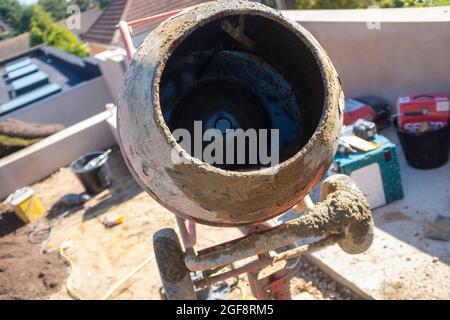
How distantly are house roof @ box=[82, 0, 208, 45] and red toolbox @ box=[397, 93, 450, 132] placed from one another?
819 centimetres

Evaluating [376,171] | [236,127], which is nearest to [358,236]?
[236,127]

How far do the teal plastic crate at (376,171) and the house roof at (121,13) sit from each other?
8.55 meters

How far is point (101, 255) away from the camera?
17.8 feet

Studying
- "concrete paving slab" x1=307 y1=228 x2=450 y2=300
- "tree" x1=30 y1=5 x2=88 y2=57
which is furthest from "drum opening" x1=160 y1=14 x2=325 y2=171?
"tree" x1=30 y1=5 x2=88 y2=57

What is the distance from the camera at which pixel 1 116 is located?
412 inches

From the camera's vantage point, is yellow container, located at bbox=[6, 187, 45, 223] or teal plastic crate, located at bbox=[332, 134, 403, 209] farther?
yellow container, located at bbox=[6, 187, 45, 223]

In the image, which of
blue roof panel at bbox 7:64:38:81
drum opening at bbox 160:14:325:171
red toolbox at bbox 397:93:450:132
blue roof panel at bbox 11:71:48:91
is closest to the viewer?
drum opening at bbox 160:14:325:171

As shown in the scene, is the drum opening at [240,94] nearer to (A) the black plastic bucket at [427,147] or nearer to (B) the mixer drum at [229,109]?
(B) the mixer drum at [229,109]

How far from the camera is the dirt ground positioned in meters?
4.12

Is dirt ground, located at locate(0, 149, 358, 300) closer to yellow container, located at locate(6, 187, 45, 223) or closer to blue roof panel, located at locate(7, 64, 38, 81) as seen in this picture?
yellow container, located at locate(6, 187, 45, 223)

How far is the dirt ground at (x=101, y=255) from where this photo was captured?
412 cm

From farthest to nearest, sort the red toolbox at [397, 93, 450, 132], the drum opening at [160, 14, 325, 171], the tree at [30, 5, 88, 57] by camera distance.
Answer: the tree at [30, 5, 88, 57]
the red toolbox at [397, 93, 450, 132]
the drum opening at [160, 14, 325, 171]

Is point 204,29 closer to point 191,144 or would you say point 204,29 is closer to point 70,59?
point 191,144
